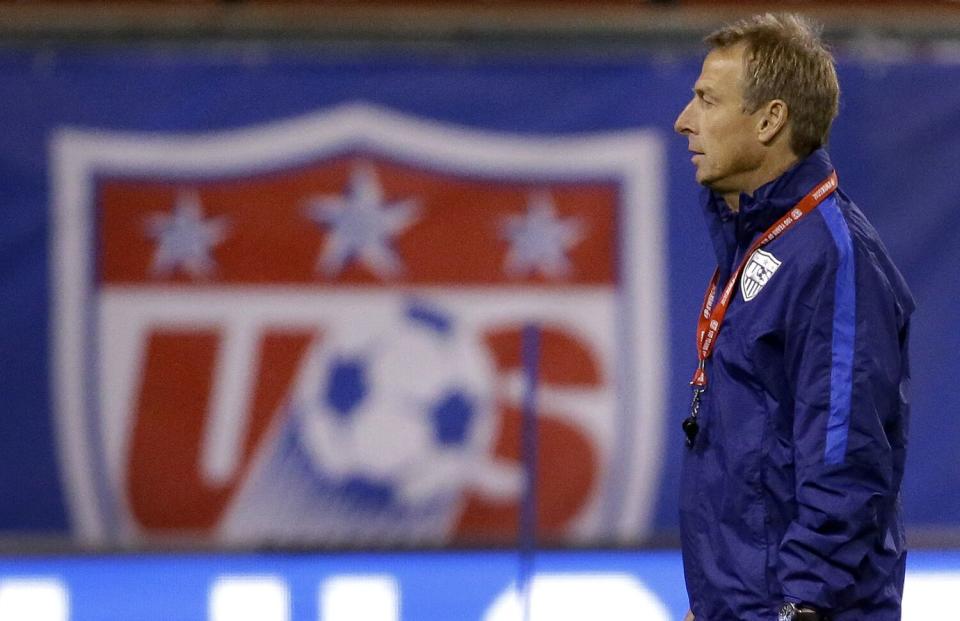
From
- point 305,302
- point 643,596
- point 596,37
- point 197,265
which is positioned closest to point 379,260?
point 305,302

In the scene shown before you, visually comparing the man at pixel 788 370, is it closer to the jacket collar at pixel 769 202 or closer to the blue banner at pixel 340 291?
the jacket collar at pixel 769 202

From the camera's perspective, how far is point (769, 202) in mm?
2379

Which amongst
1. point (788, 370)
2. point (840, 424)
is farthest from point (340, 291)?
point (840, 424)

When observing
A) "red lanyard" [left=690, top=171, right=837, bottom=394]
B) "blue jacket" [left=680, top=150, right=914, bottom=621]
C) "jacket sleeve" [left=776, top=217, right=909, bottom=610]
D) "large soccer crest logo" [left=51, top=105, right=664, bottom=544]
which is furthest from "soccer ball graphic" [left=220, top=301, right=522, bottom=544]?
"jacket sleeve" [left=776, top=217, right=909, bottom=610]

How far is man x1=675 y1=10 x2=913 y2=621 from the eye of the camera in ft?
7.23

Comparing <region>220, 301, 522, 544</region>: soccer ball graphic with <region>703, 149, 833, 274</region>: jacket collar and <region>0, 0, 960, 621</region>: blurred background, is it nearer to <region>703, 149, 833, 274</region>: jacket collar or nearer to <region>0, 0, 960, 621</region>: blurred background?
<region>0, 0, 960, 621</region>: blurred background

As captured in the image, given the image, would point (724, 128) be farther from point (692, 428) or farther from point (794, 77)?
point (692, 428)

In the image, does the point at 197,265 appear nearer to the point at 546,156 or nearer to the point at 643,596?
the point at 546,156

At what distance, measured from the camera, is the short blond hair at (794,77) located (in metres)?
2.37

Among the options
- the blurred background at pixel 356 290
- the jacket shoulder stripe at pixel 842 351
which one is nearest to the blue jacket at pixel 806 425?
the jacket shoulder stripe at pixel 842 351

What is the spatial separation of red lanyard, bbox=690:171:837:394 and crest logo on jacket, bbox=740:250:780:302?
0.07ft

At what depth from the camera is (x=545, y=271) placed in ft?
20.0

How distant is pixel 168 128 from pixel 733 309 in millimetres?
4104

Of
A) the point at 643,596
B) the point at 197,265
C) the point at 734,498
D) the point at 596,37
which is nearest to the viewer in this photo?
the point at 734,498
